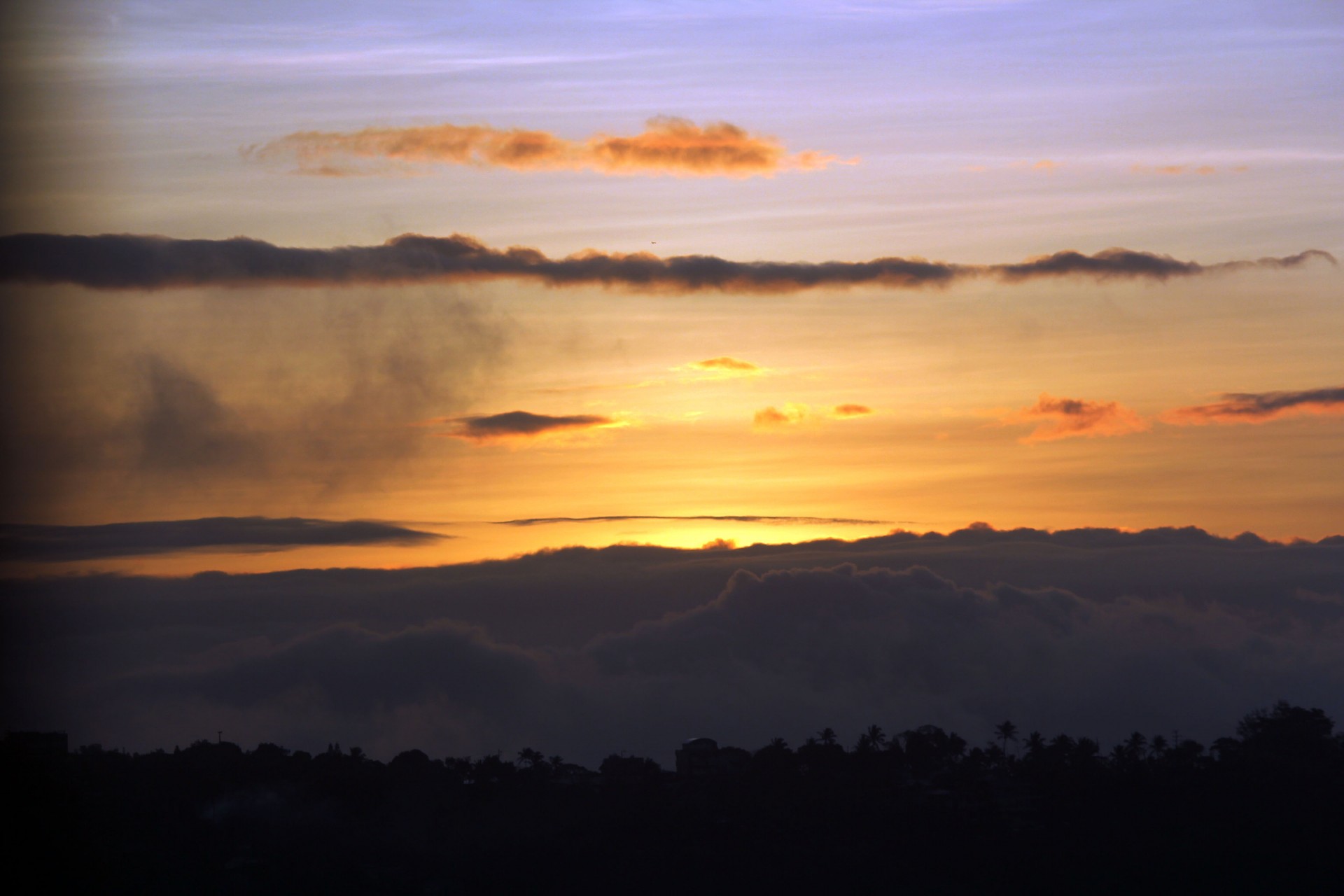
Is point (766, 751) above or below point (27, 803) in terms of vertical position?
below

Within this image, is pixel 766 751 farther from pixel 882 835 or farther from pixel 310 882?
pixel 310 882

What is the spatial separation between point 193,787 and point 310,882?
17792mm

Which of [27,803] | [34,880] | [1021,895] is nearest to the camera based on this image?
[34,880]

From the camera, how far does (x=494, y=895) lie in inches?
4567

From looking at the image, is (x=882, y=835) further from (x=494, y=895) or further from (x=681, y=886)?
(x=494, y=895)

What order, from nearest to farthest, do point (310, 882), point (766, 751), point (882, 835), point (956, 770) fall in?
point (310, 882) < point (882, 835) < point (956, 770) < point (766, 751)

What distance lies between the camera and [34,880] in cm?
7238

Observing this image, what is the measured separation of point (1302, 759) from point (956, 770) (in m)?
35.3

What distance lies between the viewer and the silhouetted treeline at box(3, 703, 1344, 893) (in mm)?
114062

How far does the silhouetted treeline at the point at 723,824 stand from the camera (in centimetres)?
11406

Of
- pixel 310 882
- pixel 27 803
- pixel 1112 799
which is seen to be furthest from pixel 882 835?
pixel 27 803

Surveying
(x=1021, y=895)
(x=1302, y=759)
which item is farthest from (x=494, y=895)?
(x=1302, y=759)

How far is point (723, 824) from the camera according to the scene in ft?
417

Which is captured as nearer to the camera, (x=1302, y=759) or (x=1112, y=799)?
(x=1112, y=799)
